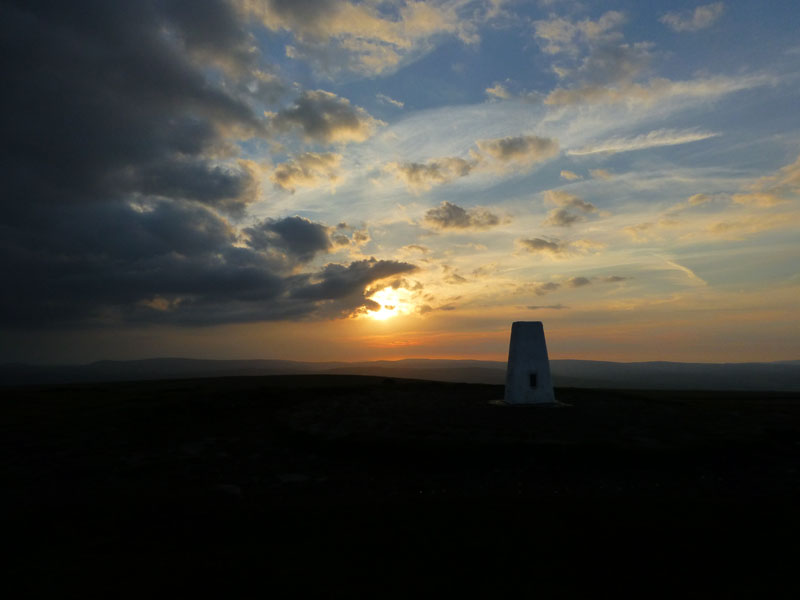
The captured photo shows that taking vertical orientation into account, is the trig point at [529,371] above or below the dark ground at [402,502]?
above

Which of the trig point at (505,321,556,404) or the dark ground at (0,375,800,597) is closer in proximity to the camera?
the dark ground at (0,375,800,597)

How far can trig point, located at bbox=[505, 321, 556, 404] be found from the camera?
96.1 feet

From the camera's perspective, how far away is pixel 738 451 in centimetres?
1817

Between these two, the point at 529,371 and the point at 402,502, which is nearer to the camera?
the point at 402,502

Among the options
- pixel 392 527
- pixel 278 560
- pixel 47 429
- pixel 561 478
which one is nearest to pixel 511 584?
pixel 392 527

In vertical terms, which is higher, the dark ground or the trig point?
the trig point

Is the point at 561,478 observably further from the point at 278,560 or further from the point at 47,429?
the point at 47,429

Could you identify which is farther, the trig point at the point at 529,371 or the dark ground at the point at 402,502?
the trig point at the point at 529,371

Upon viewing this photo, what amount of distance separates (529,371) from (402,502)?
1803 cm

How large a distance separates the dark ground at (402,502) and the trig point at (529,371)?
12.1ft

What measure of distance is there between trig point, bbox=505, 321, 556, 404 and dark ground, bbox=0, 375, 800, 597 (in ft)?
12.1

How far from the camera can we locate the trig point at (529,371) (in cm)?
2930

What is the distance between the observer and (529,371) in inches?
1160

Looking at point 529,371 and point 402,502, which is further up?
point 529,371
